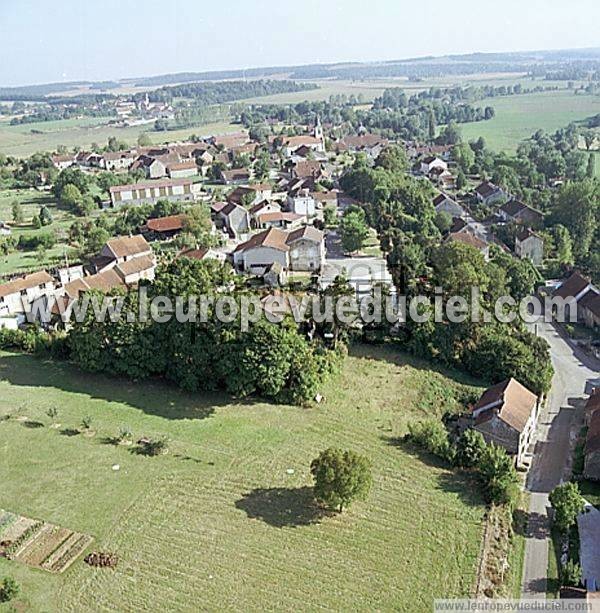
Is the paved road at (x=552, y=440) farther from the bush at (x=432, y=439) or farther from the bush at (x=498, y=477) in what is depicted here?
the bush at (x=432, y=439)

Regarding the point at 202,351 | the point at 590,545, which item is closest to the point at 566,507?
the point at 590,545

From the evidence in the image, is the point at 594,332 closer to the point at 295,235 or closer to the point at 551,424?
the point at 551,424

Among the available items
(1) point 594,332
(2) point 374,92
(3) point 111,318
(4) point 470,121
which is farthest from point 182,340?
(2) point 374,92

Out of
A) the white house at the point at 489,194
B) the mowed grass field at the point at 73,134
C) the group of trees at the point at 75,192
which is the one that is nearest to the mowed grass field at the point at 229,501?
the group of trees at the point at 75,192

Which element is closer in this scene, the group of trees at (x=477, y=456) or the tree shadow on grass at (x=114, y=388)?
the group of trees at (x=477, y=456)

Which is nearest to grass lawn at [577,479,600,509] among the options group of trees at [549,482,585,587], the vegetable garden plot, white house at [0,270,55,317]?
group of trees at [549,482,585,587]

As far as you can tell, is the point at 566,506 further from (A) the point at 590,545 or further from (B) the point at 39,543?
(B) the point at 39,543

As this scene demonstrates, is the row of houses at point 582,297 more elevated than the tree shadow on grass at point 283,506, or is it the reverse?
the row of houses at point 582,297
